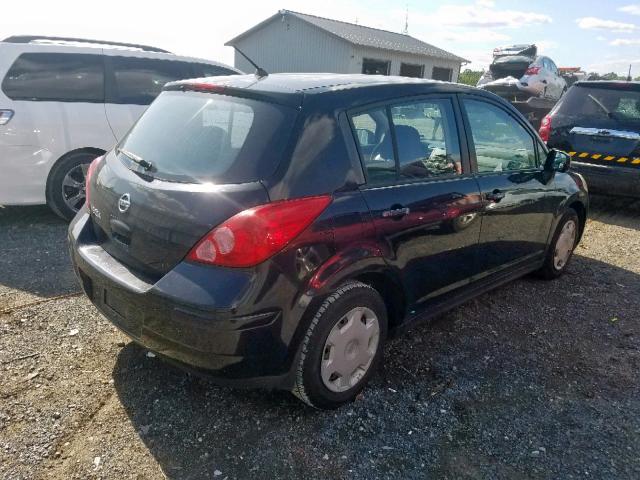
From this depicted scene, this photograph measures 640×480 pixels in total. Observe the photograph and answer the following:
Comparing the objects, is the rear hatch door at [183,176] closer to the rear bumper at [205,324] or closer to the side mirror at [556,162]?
the rear bumper at [205,324]

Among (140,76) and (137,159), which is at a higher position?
(140,76)

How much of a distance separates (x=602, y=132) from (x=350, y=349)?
5.63 meters

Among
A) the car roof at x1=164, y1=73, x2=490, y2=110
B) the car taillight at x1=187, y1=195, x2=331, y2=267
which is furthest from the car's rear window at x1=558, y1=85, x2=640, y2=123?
the car taillight at x1=187, y1=195, x2=331, y2=267

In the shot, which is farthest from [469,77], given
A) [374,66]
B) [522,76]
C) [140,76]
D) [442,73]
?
[140,76]

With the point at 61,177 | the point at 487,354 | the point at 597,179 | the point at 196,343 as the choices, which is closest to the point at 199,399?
the point at 196,343

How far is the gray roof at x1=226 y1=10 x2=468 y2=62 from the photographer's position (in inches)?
980

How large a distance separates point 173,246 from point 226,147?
0.56m

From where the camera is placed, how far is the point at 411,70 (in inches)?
1120

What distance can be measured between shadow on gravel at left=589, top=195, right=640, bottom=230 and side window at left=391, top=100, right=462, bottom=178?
185 inches

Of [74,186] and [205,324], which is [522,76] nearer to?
[74,186]

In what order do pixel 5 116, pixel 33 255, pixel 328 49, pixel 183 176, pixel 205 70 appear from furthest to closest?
pixel 328 49 < pixel 205 70 < pixel 5 116 < pixel 33 255 < pixel 183 176

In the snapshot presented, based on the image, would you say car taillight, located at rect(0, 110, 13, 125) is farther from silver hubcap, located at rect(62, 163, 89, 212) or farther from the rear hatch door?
the rear hatch door

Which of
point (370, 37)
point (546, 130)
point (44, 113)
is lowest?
point (44, 113)

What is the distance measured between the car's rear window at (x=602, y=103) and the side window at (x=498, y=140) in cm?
356
